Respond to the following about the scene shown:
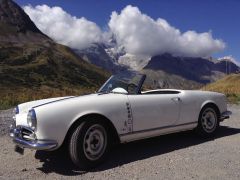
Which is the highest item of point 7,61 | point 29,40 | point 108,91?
point 29,40

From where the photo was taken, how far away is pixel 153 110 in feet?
20.4

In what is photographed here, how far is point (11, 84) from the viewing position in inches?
2953

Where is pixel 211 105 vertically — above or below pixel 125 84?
below

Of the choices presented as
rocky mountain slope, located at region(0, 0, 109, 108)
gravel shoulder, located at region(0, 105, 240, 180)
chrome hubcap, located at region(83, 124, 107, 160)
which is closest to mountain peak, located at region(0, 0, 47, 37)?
rocky mountain slope, located at region(0, 0, 109, 108)

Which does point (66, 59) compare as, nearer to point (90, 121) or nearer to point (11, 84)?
point (11, 84)

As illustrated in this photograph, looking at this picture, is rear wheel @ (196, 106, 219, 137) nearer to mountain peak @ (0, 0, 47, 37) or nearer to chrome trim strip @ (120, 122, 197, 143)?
chrome trim strip @ (120, 122, 197, 143)

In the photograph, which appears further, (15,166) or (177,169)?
(15,166)

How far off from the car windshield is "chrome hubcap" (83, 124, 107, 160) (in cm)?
105

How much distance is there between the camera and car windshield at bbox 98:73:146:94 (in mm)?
6496

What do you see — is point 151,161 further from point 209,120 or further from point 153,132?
point 209,120

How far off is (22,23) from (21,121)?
16638 centimetres

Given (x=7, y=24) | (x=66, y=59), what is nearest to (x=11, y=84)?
(x=66, y=59)

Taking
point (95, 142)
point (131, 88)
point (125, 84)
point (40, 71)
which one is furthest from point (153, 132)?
point (40, 71)

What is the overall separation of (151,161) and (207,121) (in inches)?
78.7
